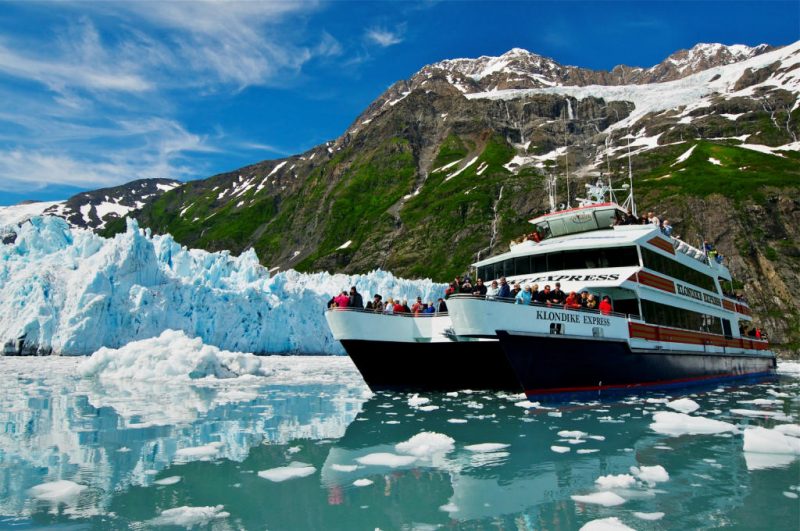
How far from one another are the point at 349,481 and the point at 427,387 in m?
12.2

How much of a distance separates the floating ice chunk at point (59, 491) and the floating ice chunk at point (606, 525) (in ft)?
19.1

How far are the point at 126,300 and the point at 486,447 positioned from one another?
116 feet

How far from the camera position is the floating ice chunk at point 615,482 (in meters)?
7.08

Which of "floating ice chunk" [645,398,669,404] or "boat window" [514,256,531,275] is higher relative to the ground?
"boat window" [514,256,531,275]

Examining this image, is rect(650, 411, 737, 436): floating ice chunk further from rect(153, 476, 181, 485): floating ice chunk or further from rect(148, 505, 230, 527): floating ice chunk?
rect(153, 476, 181, 485): floating ice chunk

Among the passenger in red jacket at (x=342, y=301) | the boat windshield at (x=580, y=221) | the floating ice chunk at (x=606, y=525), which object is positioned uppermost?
the boat windshield at (x=580, y=221)

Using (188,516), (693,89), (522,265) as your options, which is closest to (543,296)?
(522,265)

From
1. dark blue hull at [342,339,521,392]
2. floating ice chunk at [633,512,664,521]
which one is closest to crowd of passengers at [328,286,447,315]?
dark blue hull at [342,339,521,392]

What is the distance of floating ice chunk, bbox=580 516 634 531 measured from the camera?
5.40 m

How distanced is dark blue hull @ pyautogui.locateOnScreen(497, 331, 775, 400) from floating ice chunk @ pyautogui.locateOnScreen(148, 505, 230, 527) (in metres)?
9.09

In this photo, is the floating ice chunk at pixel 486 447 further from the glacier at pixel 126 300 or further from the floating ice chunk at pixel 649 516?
the glacier at pixel 126 300

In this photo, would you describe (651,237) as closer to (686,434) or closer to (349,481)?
(686,434)

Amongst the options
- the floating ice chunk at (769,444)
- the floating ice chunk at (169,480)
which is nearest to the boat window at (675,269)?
the floating ice chunk at (769,444)

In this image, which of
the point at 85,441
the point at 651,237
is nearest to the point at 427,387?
the point at 651,237
